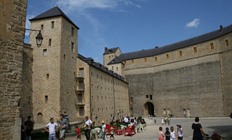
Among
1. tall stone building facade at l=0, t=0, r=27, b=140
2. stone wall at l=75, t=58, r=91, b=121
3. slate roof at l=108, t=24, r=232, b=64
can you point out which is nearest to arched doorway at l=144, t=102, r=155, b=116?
slate roof at l=108, t=24, r=232, b=64

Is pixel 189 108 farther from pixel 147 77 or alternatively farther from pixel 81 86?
pixel 81 86

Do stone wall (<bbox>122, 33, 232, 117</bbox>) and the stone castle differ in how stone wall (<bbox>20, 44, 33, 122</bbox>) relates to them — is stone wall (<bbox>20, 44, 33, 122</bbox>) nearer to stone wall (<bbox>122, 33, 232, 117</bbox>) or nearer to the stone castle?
the stone castle

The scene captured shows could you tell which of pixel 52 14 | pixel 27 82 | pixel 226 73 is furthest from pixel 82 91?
pixel 226 73

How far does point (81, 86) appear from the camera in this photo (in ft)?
99.0

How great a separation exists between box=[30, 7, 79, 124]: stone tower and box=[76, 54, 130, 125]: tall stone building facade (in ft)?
4.28

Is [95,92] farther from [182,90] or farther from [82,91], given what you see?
[182,90]

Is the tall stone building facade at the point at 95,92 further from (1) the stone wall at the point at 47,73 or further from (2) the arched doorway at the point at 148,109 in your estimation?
(2) the arched doorway at the point at 148,109

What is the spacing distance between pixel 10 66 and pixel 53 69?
63.3 feet

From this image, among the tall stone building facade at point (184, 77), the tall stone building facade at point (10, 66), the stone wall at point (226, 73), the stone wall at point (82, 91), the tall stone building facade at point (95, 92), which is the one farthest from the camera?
the tall stone building facade at point (184, 77)

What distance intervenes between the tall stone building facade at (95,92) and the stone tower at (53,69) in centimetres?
130

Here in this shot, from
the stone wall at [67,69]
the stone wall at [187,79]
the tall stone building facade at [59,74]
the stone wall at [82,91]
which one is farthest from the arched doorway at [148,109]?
the stone wall at [67,69]

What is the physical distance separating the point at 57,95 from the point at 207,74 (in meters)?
30.6

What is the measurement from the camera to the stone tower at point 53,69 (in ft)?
85.3

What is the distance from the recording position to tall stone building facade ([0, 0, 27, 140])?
24.7 ft
